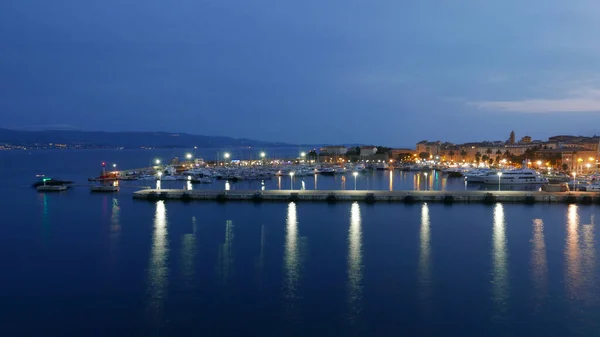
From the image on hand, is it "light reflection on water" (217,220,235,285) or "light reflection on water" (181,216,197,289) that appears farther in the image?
"light reflection on water" (217,220,235,285)

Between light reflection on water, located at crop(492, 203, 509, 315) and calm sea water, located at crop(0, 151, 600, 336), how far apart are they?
34mm

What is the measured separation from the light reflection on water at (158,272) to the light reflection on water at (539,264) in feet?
16.7

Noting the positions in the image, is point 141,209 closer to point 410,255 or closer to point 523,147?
point 410,255

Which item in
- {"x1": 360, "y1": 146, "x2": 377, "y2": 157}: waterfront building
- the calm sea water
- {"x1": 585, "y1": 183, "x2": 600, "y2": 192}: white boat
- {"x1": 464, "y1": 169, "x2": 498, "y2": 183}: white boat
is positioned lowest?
the calm sea water

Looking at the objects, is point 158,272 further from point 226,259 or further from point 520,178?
point 520,178

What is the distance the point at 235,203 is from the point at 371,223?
17.3ft

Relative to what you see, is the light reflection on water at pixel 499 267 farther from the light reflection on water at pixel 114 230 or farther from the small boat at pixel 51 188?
the small boat at pixel 51 188

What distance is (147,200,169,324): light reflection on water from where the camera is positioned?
6.61m

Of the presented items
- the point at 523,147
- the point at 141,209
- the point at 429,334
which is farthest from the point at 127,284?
the point at 523,147

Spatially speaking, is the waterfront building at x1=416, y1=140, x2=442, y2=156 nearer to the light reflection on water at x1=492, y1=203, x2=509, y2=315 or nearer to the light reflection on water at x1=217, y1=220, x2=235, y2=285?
the light reflection on water at x1=492, y1=203, x2=509, y2=315

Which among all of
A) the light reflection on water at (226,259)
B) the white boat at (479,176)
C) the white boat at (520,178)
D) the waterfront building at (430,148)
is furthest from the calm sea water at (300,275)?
the waterfront building at (430,148)

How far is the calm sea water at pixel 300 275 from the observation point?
6137 mm

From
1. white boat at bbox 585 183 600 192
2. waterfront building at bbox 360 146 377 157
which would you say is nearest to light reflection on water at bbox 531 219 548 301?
white boat at bbox 585 183 600 192

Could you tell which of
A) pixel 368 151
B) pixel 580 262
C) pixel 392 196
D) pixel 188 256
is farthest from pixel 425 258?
pixel 368 151
